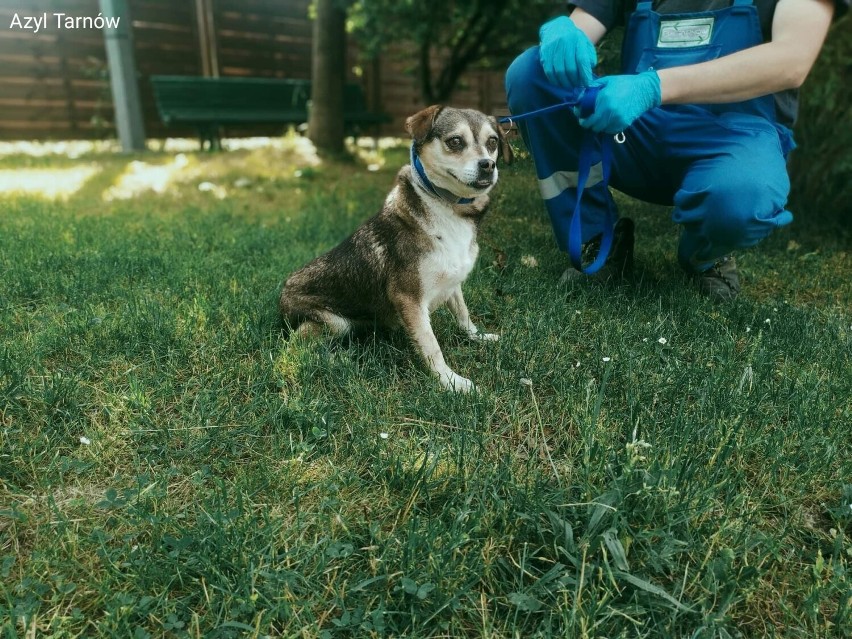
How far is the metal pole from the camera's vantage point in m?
8.19

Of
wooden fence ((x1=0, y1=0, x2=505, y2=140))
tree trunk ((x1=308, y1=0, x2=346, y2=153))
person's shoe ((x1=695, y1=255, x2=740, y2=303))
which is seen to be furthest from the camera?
wooden fence ((x1=0, y1=0, x2=505, y2=140))

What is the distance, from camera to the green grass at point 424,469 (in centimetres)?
139

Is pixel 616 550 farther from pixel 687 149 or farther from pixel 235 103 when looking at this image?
pixel 235 103

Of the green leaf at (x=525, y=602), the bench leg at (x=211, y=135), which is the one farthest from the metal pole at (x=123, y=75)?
the green leaf at (x=525, y=602)

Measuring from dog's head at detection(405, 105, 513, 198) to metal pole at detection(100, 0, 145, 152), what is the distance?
7387 millimetres

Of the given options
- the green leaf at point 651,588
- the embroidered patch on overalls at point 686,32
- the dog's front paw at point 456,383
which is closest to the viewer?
the green leaf at point 651,588

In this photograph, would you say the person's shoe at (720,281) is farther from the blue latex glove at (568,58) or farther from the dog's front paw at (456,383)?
the dog's front paw at (456,383)

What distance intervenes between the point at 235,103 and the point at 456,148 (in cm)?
938

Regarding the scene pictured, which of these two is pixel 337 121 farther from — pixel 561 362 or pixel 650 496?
pixel 650 496

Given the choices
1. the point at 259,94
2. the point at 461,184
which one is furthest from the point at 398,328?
the point at 259,94

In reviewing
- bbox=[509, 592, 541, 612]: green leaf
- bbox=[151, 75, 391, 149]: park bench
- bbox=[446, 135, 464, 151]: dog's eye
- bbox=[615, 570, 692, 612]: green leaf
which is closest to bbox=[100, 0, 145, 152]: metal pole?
bbox=[151, 75, 391, 149]: park bench

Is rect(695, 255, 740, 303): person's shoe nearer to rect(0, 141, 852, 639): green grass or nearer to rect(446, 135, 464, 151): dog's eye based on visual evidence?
rect(0, 141, 852, 639): green grass

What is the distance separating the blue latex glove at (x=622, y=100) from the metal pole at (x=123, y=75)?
7.68 m

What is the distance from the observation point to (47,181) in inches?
243
